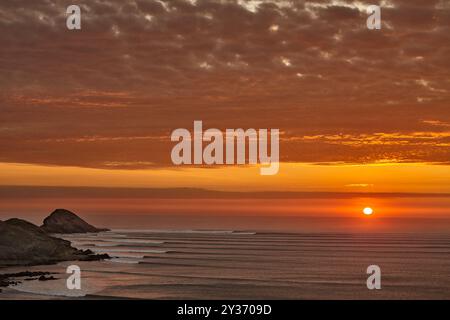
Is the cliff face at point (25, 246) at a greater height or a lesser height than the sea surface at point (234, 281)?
greater

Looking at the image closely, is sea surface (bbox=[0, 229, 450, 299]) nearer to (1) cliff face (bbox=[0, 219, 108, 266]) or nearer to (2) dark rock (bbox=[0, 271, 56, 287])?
(2) dark rock (bbox=[0, 271, 56, 287])

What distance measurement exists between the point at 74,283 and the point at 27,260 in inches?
1029

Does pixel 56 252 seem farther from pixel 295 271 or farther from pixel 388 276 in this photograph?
pixel 388 276

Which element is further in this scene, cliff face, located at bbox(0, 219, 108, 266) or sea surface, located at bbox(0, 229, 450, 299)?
cliff face, located at bbox(0, 219, 108, 266)

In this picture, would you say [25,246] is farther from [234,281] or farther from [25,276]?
[234,281]

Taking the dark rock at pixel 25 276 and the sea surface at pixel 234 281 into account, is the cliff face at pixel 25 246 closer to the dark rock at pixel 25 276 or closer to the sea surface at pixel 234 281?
the sea surface at pixel 234 281

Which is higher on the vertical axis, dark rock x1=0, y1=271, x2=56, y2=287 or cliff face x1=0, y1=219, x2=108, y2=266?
cliff face x1=0, y1=219, x2=108, y2=266

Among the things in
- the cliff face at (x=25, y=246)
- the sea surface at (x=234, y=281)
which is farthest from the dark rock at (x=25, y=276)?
the cliff face at (x=25, y=246)

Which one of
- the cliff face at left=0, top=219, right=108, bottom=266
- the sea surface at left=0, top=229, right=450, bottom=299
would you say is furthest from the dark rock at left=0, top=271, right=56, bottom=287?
the cliff face at left=0, top=219, right=108, bottom=266

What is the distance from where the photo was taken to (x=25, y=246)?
98.8 meters

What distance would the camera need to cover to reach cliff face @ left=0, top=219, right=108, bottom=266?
9662cm

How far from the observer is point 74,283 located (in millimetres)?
75875

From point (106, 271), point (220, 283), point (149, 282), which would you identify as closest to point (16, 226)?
point (106, 271)

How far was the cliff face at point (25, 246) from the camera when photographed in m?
96.6
